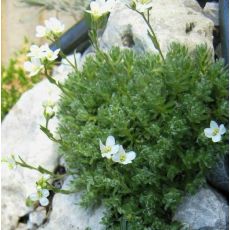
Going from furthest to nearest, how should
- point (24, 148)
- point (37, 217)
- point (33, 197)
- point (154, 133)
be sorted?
point (24, 148)
point (37, 217)
point (33, 197)
point (154, 133)

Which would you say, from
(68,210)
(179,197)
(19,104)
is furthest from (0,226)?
(179,197)

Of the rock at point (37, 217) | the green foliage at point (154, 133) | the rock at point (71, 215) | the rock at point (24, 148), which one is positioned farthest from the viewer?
the rock at point (24, 148)

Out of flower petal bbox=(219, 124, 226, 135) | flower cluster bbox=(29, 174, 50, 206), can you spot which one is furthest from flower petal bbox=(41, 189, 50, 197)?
flower petal bbox=(219, 124, 226, 135)

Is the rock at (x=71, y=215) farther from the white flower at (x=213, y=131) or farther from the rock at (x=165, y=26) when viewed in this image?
the rock at (x=165, y=26)

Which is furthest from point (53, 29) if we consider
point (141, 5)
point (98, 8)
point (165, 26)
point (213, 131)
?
point (213, 131)

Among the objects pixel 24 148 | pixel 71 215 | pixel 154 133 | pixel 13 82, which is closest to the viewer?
pixel 154 133

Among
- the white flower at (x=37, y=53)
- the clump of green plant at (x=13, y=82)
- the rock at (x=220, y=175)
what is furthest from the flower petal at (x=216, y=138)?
the clump of green plant at (x=13, y=82)

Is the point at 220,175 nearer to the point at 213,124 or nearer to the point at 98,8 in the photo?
the point at 213,124

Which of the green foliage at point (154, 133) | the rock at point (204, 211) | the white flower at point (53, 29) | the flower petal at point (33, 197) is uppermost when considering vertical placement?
the white flower at point (53, 29)
